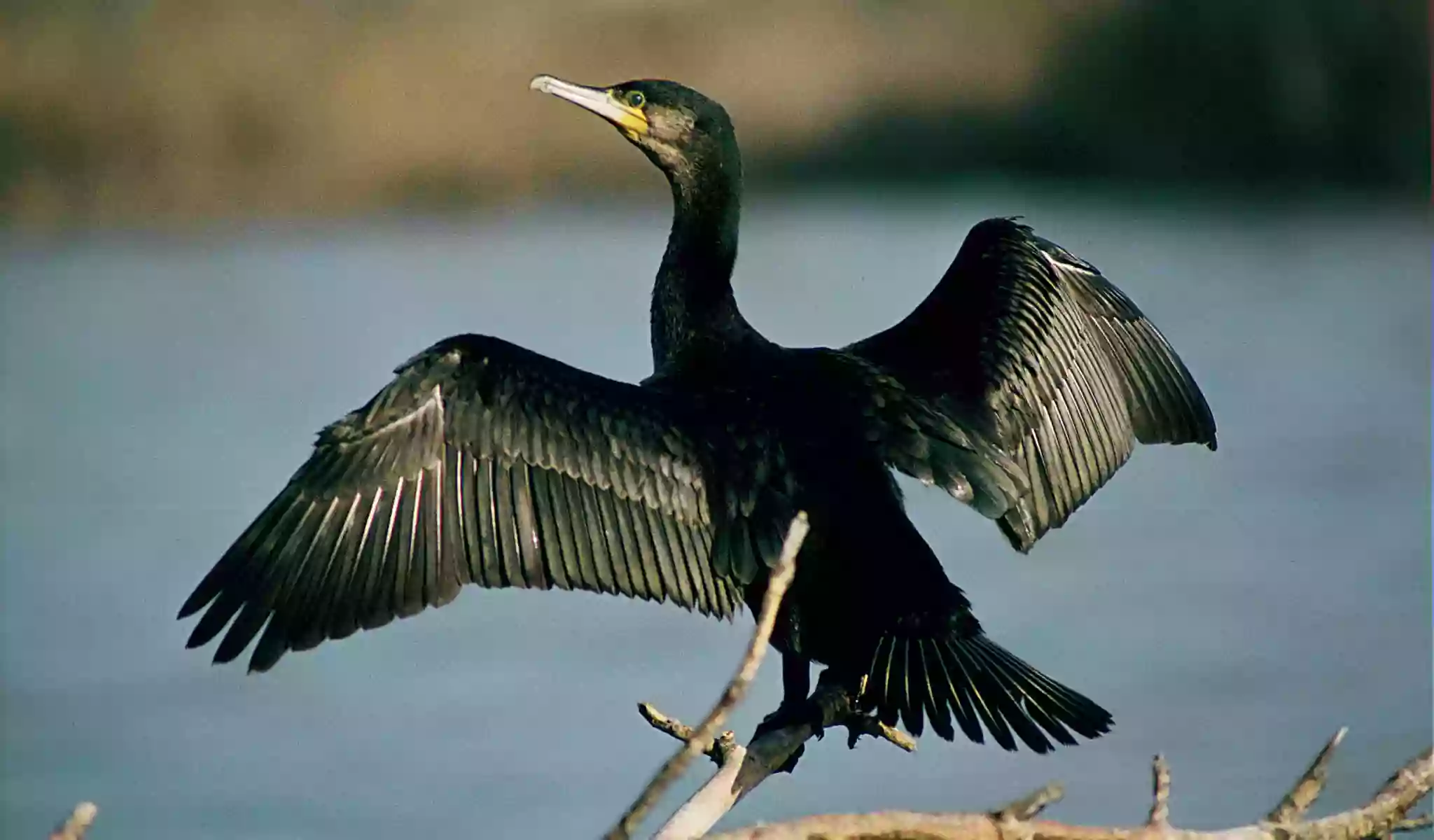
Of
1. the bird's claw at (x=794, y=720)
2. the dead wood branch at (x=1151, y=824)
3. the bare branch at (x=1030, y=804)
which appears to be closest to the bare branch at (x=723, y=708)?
the dead wood branch at (x=1151, y=824)

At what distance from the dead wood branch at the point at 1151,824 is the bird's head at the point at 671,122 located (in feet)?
6.80

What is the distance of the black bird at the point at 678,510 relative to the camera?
3904 mm

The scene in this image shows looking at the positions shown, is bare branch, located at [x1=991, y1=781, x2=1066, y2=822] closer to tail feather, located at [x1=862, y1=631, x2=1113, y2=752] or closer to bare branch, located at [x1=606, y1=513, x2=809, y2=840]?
bare branch, located at [x1=606, y1=513, x2=809, y2=840]

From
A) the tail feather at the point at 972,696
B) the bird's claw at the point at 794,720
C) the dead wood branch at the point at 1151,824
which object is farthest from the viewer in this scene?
the bird's claw at the point at 794,720

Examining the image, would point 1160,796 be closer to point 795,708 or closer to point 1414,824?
point 1414,824

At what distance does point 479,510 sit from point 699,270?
88 cm

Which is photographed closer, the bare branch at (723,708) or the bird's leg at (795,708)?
the bare branch at (723,708)

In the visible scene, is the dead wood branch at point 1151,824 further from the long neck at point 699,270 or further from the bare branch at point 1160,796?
the long neck at point 699,270

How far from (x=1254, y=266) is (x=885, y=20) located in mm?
5201

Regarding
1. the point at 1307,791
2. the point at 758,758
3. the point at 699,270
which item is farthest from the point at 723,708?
the point at 699,270

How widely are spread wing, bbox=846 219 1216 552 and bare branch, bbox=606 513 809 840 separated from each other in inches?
69.1

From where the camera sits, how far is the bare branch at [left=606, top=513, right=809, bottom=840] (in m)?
2.65

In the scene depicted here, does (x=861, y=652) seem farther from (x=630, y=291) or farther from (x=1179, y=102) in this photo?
(x=1179, y=102)

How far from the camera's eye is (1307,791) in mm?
3270
